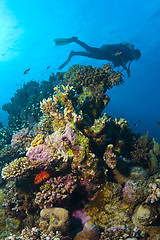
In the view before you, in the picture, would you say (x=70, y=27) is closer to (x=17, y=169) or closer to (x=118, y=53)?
(x=118, y=53)

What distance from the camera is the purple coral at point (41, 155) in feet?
13.2

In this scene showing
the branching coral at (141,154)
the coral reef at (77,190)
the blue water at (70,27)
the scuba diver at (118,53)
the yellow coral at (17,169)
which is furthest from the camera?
the blue water at (70,27)

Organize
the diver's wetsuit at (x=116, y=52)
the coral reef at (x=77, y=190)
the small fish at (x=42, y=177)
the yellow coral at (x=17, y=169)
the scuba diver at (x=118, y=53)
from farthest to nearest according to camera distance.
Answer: the diver's wetsuit at (x=116, y=52) → the scuba diver at (x=118, y=53) → the small fish at (x=42, y=177) → the yellow coral at (x=17, y=169) → the coral reef at (x=77, y=190)

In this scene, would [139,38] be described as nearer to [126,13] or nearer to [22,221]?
[126,13]

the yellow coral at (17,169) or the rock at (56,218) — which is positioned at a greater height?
the yellow coral at (17,169)

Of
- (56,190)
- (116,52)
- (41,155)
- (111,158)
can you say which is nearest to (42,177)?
(56,190)

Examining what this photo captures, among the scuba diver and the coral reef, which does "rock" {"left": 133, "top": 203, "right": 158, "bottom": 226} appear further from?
the scuba diver

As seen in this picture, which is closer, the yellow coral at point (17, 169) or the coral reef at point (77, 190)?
the coral reef at point (77, 190)

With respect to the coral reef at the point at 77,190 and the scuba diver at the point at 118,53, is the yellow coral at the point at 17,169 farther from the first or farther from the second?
the scuba diver at the point at 118,53

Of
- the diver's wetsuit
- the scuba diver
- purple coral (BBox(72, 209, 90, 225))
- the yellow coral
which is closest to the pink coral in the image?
purple coral (BBox(72, 209, 90, 225))

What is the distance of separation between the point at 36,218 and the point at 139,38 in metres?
46.3

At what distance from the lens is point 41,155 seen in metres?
4.10

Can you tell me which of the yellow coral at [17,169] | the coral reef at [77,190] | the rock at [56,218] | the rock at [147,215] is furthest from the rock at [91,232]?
the yellow coral at [17,169]

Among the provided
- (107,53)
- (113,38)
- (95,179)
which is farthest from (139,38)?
(95,179)
